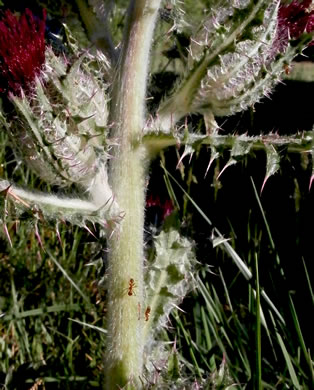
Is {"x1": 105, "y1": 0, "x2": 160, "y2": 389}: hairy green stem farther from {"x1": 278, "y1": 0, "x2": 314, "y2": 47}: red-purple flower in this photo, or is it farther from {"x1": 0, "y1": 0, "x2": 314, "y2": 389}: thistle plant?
{"x1": 278, "y1": 0, "x2": 314, "y2": 47}: red-purple flower

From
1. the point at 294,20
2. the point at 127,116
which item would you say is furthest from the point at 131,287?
the point at 294,20

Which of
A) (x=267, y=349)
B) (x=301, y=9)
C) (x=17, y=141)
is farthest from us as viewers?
(x=267, y=349)

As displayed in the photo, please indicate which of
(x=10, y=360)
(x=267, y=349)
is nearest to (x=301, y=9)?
(x=267, y=349)

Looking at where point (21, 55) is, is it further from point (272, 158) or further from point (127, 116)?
point (272, 158)

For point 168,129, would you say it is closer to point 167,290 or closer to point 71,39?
point 71,39

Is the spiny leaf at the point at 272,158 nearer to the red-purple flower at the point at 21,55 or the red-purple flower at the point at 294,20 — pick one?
the red-purple flower at the point at 294,20

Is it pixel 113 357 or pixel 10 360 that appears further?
pixel 10 360

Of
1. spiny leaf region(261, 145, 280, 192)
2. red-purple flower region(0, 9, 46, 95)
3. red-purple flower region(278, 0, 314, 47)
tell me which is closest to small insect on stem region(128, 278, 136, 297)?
spiny leaf region(261, 145, 280, 192)
